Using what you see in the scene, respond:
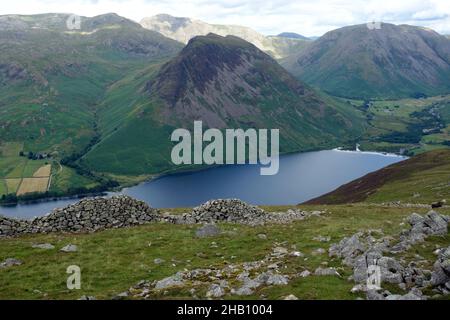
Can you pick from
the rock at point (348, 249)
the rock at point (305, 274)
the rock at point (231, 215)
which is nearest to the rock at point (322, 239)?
the rock at point (348, 249)

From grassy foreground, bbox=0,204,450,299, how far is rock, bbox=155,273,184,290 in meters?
1.25

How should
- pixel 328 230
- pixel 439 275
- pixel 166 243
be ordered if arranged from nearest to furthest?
pixel 439 275 → pixel 166 243 → pixel 328 230

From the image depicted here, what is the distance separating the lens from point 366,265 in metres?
27.1

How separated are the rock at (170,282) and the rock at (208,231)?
1374cm

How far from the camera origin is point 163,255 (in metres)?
36.4

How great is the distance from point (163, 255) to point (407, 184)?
7974 cm

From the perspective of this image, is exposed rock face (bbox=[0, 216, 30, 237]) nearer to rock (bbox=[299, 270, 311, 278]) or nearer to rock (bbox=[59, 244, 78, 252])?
rock (bbox=[59, 244, 78, 252])

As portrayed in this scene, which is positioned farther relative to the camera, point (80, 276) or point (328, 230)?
point (328, 230)

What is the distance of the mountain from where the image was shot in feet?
276

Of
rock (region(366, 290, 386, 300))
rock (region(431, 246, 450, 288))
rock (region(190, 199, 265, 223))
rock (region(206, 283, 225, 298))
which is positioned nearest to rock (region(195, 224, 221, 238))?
rock (region(190, 199, 265, 223))
